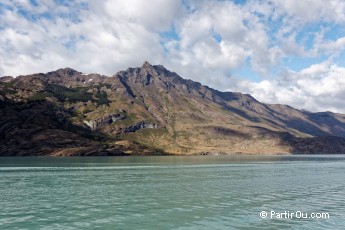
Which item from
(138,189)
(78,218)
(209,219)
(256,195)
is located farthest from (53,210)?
(256,195)

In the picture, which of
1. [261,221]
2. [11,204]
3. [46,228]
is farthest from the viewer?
[11,204]

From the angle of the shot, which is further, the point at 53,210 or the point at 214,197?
the point at 214,197

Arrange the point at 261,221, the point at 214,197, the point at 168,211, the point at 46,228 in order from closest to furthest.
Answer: the point at 46,228 < the point at 261,221 < the point at 168,211 < the point at 214,197

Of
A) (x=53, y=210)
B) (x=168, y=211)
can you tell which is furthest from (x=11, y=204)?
(x=168, y=211)

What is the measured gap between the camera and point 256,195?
69438 millimetres

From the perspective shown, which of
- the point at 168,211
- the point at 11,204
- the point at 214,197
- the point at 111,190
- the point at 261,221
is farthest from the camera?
the point at 111,190

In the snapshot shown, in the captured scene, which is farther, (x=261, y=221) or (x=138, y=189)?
(x=138, y=189)

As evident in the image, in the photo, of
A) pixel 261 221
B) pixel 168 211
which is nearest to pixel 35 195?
pixel 168 211

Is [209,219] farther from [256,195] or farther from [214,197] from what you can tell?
[256,195]

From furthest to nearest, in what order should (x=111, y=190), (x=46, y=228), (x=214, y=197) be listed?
(x=111, y=190), (x=214, y=197), (x=46, y=228)

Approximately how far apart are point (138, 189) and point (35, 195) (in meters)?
22.5

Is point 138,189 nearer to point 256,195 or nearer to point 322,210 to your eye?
point 256,195

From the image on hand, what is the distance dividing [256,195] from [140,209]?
2673cm

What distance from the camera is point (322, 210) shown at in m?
52.9
